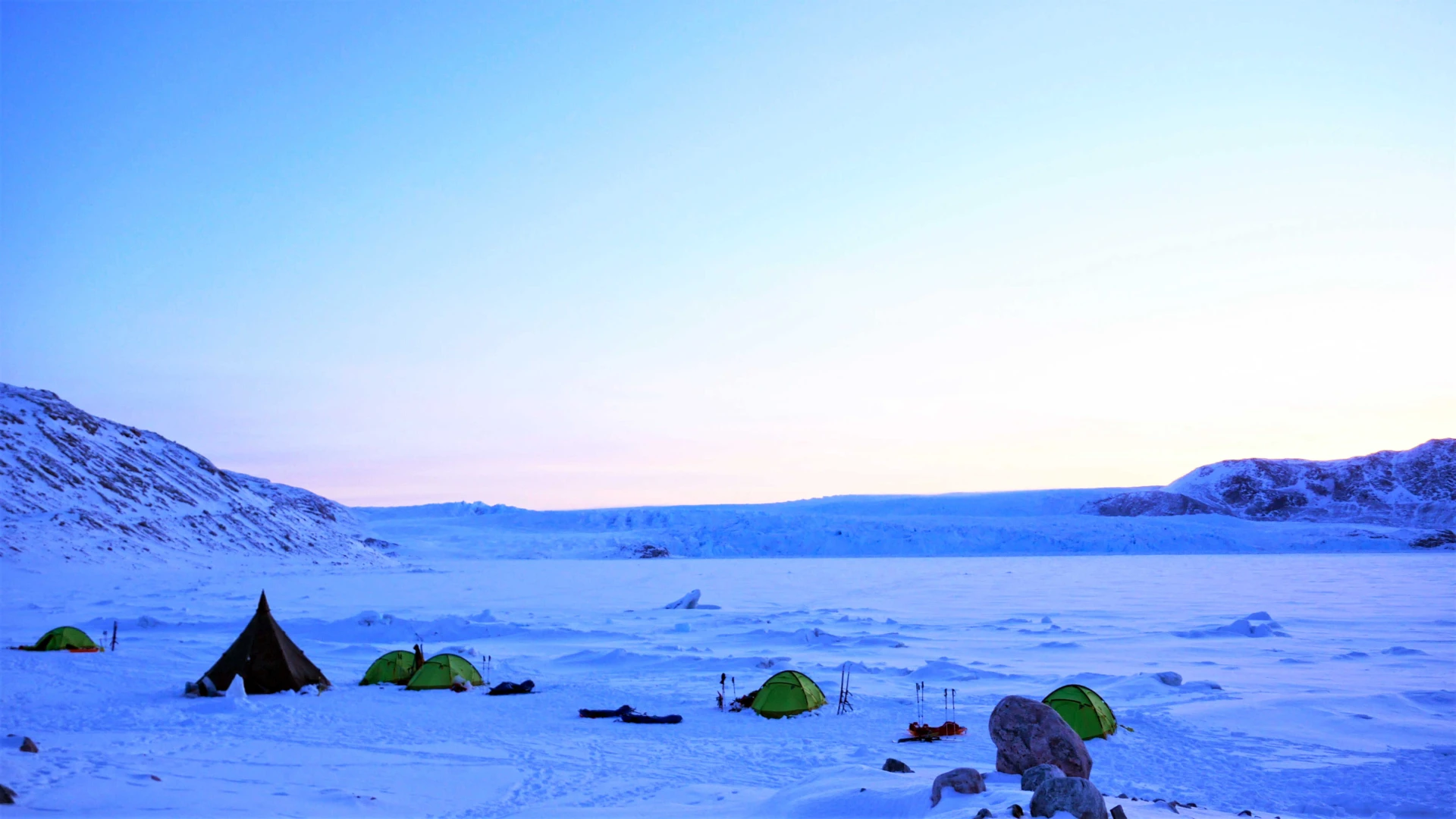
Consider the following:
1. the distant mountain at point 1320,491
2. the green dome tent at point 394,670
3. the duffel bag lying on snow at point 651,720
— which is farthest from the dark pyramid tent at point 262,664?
the distant mountain at point 1320,491

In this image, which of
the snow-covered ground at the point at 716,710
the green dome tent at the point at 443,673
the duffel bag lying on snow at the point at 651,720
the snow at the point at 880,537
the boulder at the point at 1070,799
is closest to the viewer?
the boulder at the point at 1070,799

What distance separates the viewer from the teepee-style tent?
19.0m

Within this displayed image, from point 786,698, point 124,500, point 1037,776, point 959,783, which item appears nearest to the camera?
point 1037,776

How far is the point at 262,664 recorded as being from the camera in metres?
15.3

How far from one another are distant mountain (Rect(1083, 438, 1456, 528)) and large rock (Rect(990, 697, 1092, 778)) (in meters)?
93.3

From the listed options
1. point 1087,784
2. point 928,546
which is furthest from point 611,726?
point 928,546

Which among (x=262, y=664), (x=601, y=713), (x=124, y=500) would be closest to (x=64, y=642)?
(x=262, y=664)

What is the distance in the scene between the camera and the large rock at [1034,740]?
8.98 m

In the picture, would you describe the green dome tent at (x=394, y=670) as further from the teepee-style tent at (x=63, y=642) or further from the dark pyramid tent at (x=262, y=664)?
the teepee-style tent at (x=63, y=642)

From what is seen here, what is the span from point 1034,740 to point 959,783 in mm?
1580

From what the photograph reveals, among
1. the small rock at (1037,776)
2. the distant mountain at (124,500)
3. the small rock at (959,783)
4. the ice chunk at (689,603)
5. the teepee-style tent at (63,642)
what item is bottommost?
the ice chunk at (689,603)

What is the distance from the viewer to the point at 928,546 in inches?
3108

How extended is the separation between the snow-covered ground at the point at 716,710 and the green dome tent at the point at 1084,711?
9.1 inches

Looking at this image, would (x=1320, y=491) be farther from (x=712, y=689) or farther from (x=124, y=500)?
(x=124, y=500)
